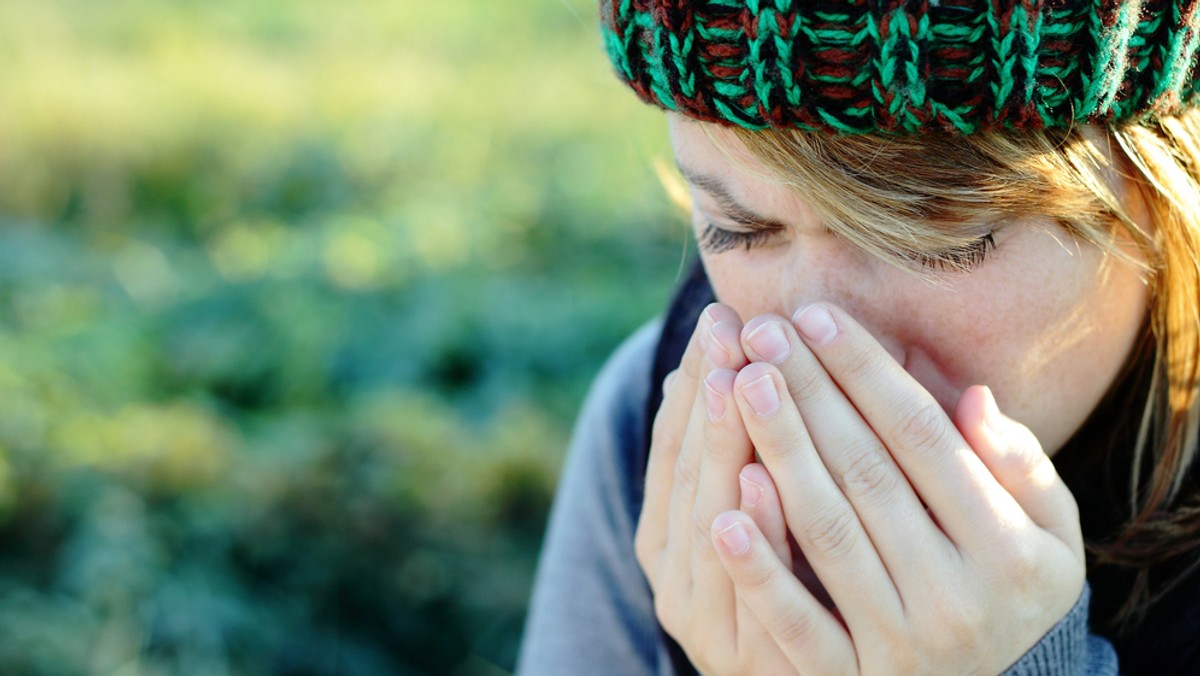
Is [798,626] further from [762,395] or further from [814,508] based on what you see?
[762,395]

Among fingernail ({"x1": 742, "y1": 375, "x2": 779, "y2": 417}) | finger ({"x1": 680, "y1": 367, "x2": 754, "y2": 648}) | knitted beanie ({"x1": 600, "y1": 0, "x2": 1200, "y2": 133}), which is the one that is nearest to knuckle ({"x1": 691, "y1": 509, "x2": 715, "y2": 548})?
finger ({"x1": 680, "y1": 367, "x2": 754, "y2": 648})

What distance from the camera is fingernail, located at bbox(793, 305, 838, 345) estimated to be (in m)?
1.22

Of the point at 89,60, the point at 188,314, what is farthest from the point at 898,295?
the point at 89,60

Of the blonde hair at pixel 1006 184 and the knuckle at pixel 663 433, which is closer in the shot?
the blonde hair at pixel 1006 184

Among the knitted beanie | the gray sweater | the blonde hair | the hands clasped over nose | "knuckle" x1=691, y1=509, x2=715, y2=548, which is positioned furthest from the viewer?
the gray sweater

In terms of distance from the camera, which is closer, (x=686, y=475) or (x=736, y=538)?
(x=736, y=538)

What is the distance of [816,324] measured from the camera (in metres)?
1.22

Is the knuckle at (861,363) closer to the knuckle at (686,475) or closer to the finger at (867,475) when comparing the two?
the finger at (867,475)

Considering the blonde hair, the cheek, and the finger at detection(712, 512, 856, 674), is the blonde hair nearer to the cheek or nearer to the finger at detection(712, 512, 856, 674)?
the cheek

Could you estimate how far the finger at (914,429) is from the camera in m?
1.23

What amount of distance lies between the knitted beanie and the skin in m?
0.14

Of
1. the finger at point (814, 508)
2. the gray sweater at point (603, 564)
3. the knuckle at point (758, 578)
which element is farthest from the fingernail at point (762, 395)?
the gray sweater at point (603, 564)

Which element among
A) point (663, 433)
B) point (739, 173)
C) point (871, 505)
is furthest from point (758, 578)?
point (739, 173)

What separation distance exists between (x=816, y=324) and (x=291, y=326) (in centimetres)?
277
